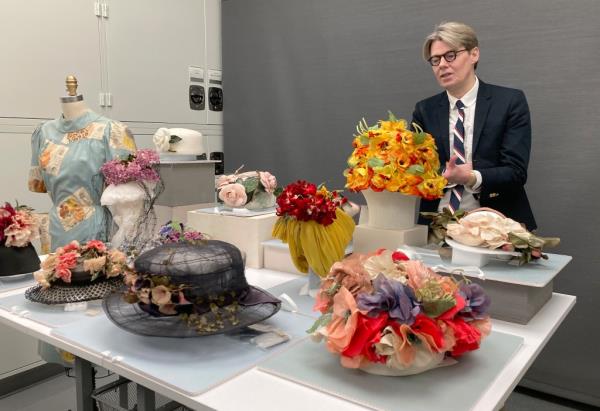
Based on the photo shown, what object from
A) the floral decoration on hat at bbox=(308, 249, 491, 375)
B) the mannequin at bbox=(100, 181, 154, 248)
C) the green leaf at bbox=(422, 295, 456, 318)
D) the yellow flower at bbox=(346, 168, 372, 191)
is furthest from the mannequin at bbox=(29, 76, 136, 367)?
the green leaf at bbox=(422, 295, 456, 318)

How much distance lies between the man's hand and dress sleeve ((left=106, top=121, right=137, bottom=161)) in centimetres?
129

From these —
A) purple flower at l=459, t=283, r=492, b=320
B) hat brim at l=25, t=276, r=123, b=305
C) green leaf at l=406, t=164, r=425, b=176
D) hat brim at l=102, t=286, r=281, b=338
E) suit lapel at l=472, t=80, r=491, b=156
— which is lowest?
hat brim at l=25, t=276, r=123, b=305

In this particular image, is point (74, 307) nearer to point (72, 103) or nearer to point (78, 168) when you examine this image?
point (78, 168)

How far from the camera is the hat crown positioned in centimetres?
115

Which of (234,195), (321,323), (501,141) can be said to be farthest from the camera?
(501,141)

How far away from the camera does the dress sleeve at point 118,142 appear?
2182 millimetres

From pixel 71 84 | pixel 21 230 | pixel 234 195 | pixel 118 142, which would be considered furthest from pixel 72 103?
pixel 234 195

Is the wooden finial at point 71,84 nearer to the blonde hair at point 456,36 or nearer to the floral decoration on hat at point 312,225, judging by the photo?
the floral decoration on hat at point 312,225

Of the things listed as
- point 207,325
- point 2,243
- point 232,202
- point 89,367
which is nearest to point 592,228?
point 232,202

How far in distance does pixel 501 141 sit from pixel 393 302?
1347 millimetres

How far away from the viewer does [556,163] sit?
268 centimetres

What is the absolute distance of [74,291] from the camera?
1.44 meters

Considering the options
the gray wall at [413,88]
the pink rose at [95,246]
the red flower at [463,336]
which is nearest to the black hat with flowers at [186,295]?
the pink rose at [95,246]

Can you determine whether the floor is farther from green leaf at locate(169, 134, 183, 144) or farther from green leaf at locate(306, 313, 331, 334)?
green leaf at locate(306, 313, 331, 334)
